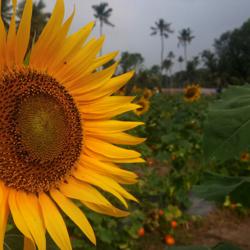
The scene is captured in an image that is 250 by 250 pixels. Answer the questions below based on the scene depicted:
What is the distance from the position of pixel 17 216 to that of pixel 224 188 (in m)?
0.64

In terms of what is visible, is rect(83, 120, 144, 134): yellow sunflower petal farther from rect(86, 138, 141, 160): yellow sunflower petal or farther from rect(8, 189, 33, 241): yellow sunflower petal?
rect(8, 189, 33, 241): yellow sunflower petal

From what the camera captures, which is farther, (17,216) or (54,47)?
(54,47)

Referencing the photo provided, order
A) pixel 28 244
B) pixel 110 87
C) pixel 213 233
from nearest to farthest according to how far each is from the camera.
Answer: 1. pixel 28 244
2. pixel 110 87
3. pixel 213 233

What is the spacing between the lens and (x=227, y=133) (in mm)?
999

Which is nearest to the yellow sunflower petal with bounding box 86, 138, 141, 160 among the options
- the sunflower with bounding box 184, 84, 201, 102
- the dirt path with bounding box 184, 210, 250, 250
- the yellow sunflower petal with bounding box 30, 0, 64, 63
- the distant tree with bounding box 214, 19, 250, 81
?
the yellow sunflower petal with bounding box 30, 0, 64, 63

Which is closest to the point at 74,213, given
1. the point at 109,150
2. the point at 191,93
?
the point at 109,150

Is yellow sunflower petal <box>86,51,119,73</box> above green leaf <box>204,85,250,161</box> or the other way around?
above

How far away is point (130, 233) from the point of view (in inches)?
173

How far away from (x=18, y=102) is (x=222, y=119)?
0.56m

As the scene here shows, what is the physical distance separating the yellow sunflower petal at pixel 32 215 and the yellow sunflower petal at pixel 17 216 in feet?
0.04

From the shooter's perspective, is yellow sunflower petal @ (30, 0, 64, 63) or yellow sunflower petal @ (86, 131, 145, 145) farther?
yellow sunflower petal @ (86, 131, 145, 145)

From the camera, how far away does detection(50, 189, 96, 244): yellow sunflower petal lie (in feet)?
3.65

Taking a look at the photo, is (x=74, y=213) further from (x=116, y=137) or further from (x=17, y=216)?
(x=116, y=137)

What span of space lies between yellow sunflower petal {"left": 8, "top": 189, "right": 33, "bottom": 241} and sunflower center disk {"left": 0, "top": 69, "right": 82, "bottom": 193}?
6 cm
